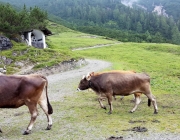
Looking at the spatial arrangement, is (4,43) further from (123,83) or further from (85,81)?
(123,83)

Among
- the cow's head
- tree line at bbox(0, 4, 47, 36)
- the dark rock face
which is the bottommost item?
the dark rock face

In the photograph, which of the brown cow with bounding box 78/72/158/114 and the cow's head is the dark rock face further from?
the brown cow with bounding box 78/72/158/114

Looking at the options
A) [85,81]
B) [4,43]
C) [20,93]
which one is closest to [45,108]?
[20,93]

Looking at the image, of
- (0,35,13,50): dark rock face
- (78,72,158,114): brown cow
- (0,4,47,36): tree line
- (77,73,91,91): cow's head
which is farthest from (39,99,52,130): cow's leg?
(0,4,47,36): tree line

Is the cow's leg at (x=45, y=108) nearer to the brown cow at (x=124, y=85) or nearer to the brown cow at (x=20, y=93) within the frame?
the brown cow at (x=20, y=93)

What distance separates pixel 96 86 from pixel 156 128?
14.0 ft

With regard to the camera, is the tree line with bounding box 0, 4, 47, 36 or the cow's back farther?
the tree line with bounding box 0, 4, 47, 36

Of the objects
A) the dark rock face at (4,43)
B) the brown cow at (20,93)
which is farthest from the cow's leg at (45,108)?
the dark rock face at (4,43)

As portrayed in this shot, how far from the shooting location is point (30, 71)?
3203 cm

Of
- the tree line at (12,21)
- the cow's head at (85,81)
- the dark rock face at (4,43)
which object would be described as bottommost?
the dark rock face at (4,43)

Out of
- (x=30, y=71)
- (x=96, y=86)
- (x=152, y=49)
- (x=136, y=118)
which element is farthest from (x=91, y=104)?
(x=152, y=49)

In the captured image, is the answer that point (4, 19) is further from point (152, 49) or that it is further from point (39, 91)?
point (152, 49)

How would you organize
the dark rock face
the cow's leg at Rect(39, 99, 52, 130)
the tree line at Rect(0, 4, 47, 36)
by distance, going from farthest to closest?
the tree line at Rect(0, 4, 47, 36), the dark rock face, the cow's leg at Rect(39, 99, 52, 130)

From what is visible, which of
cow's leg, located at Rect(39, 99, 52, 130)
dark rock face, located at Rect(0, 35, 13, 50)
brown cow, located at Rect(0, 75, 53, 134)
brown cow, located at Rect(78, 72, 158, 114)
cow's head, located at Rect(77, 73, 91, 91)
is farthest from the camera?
dark rock face, located at Rect(0, 35, 13, 50)
